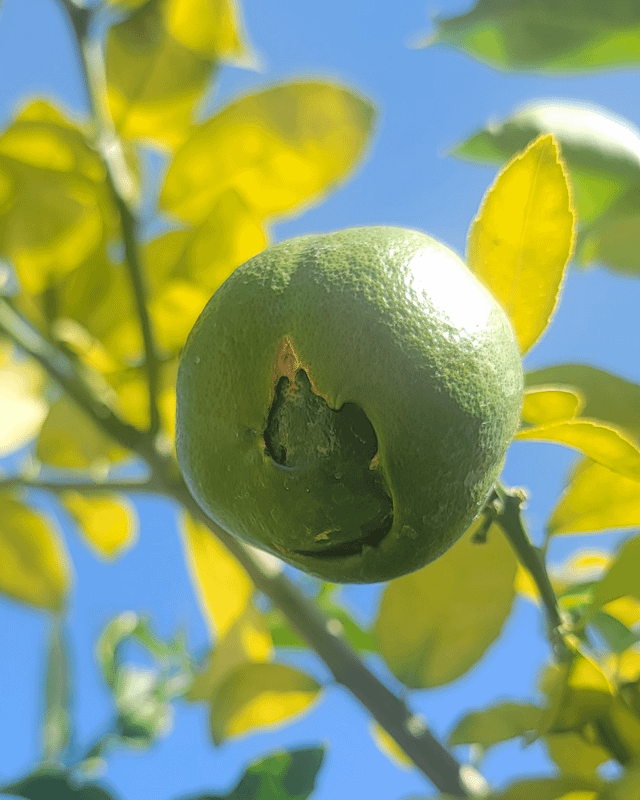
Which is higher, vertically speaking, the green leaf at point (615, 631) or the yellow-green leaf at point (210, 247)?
the yellow-green leaf at point (210, 247)

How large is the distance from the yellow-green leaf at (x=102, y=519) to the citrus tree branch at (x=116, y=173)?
0.28 metres

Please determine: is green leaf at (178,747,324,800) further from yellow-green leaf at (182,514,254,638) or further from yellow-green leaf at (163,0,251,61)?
yellow-green leaf at (163,0,251,61)

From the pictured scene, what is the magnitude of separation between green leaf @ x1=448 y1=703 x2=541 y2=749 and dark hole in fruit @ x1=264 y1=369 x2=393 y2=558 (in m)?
0.27

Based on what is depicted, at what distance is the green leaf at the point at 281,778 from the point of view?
458 mm

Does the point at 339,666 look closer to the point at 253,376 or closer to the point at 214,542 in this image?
the point at 214,542

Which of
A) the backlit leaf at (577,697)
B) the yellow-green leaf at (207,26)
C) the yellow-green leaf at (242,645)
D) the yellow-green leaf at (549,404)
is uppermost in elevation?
the yellow-green leaf at (207,26)

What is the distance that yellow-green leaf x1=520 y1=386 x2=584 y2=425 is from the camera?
476 millimetres

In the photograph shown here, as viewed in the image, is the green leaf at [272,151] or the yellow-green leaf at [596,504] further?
the green leaf at [272,151]

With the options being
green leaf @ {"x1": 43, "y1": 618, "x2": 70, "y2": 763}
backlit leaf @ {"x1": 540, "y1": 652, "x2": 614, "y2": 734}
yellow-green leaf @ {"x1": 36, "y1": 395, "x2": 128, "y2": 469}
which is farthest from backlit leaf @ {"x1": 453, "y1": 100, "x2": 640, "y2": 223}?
green leaf @ {"x1": 43, "y1": 618, "x2": 70, "y2": 763}

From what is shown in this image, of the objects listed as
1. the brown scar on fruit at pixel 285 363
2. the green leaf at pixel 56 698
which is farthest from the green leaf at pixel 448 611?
the green leaf at pixel 56 698

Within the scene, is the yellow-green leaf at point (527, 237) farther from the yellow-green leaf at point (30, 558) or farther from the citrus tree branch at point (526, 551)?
the yellow-green leaf at point (30, 558)

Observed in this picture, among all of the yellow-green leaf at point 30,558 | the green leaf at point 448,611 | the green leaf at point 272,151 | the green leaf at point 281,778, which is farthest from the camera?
the yellow-green leaf at point 30,558

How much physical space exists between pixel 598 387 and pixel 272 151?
1.20ft

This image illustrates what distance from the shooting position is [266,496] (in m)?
0.37
